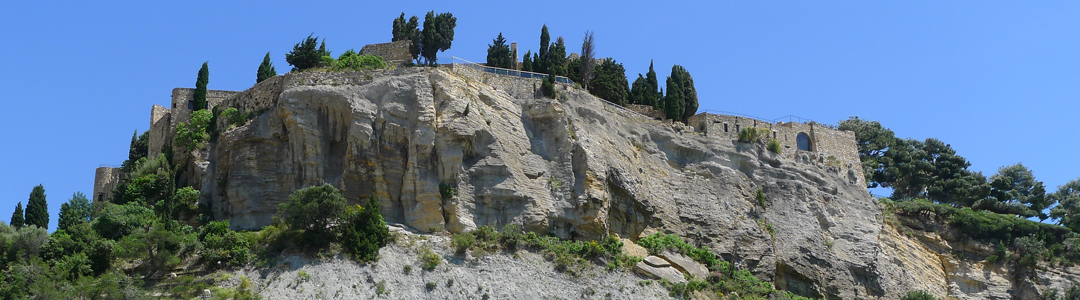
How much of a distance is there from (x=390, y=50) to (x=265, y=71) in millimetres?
6255

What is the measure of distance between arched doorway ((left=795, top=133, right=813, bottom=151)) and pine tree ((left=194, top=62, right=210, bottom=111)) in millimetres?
26314

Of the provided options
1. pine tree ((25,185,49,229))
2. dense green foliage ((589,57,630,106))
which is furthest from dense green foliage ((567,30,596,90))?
pine tree ((25,185,49,229))

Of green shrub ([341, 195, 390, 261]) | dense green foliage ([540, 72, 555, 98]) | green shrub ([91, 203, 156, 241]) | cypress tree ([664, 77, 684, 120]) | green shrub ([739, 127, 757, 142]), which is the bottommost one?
green shrub ([341, 195, 390, 261])

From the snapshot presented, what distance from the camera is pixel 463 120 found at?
47594 millimetres

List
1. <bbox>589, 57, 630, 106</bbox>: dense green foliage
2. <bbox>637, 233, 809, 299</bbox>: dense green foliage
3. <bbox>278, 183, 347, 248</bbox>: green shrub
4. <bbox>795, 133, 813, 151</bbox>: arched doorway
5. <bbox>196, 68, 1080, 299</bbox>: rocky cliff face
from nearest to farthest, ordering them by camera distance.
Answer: <bbox>278, 183, 347, 248</bbox>: green shrub
<bbox>196, 68, 1080, 299</bbox>: rocky cliff face
<bbox>637, 233, 809, 299</bbox>: dense green foliage
<bbox>589, 57, 630, 106</bbox>: dense green foliage
<bbox>795, 133, 813, 151</bbox>: arched doorway

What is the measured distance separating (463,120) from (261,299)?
10.7 metres

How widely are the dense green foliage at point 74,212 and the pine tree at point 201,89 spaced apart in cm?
566

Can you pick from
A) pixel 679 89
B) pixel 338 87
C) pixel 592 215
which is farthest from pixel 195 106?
pixel 679 89

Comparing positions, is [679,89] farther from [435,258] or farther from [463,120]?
[435,258]

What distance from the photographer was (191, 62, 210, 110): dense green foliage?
53575 mm

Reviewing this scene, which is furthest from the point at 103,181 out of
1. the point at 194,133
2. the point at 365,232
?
the point at 365,232

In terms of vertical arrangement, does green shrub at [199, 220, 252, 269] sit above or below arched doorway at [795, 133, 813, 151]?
below

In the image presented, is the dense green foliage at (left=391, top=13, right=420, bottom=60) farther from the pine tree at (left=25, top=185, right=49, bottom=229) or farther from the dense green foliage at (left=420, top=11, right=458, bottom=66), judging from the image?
the pine tree at (left=25, top=185, right=49, bottom=229)

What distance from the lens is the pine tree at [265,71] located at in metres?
53.7
